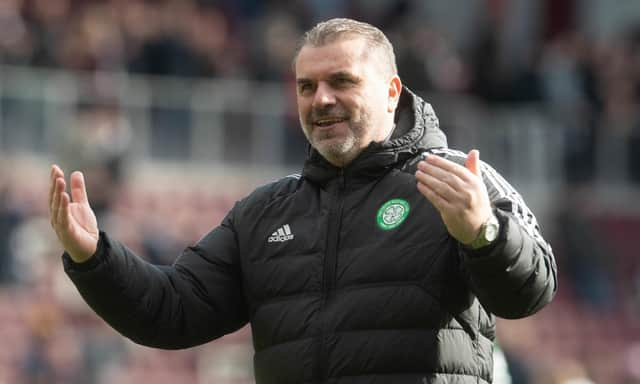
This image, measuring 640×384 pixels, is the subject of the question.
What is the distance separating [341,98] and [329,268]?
54 centimetres

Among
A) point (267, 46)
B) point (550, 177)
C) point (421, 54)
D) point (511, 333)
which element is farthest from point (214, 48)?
point (511, 333)

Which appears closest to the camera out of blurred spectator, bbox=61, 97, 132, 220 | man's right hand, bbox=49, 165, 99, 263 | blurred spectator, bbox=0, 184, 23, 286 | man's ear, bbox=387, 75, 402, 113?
man's right hand, bbox=49, 165, 99, 263

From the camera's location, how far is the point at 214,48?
16594mm

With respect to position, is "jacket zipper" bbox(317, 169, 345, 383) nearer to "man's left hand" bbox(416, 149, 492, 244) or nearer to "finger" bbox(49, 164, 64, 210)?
"man's left hand" bbox(416, 149, 492, 244)

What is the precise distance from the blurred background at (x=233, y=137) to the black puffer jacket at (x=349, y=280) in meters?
4.75

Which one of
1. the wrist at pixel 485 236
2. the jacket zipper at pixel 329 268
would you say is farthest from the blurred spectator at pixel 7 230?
the wrist at pixel 485 236

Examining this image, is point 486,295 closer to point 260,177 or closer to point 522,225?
point 522,225

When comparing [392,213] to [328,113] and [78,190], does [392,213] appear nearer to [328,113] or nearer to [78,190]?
[328,113]

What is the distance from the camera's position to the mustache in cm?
516

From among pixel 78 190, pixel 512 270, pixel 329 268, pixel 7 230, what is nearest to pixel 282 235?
pixel 329 268

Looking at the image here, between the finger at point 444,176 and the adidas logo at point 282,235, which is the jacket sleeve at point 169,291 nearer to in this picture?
the adidas logo at point 282,235

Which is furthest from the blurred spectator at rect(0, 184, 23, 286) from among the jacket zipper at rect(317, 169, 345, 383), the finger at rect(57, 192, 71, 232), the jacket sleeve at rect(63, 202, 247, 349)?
the jacket zipper at rect(317, 169, 345, 383)

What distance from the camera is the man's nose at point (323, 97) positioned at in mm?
5141

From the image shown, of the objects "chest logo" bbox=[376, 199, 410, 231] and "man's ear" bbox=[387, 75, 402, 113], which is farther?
"man's ear" bbox=[387, 75, 402, 113]
